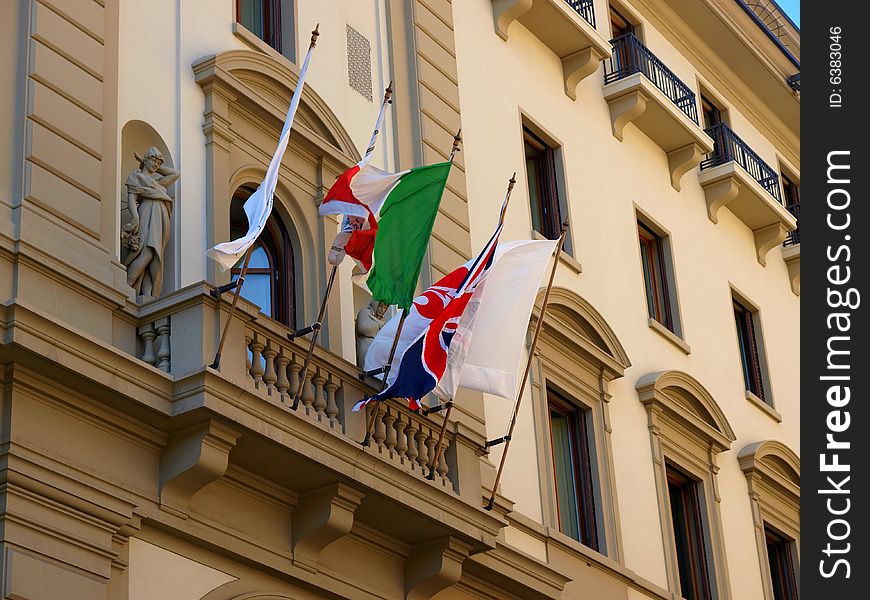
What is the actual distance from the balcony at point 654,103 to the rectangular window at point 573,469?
5280mm

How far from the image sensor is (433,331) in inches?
628

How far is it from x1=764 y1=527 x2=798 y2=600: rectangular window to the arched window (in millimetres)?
10342

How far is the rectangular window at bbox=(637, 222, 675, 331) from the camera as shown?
23969 millimetres

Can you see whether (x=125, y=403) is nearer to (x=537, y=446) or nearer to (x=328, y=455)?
(x=328, y=455)

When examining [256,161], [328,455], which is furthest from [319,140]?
[328,455]

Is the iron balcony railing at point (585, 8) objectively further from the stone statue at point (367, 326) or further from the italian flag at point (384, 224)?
the italian flag at point (384, 224)

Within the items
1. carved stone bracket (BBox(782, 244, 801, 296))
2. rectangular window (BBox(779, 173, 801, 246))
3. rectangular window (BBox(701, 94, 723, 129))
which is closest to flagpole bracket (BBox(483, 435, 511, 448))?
rectangular window (BBox(701, 94, 723, 129))

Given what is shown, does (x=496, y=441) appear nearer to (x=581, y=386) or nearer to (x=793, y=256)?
(x=581, y=386)

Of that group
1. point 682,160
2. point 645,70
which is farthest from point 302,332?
point 682,160

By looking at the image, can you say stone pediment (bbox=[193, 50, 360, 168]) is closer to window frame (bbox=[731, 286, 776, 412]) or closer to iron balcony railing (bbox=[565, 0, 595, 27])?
iron balcony railing (bbox=[565, 0, 595, 27])

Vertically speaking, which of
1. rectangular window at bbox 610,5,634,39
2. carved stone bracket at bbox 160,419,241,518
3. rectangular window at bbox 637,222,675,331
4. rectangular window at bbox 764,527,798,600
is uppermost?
rectangular window at bbox 610,5,634,39

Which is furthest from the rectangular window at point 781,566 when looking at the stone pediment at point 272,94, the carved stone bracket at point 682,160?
the stone pediment at point 272,94

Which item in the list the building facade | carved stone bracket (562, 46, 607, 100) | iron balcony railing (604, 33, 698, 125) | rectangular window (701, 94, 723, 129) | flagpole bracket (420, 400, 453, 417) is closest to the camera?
the building facade
